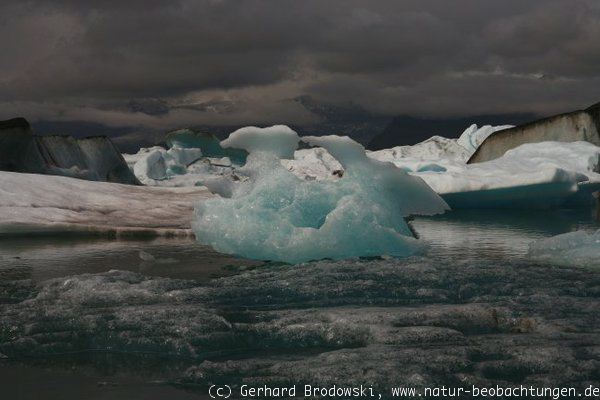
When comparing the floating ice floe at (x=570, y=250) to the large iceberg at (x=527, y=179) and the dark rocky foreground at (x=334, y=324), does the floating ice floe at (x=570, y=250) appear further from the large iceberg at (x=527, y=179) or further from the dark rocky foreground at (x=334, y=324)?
the large iceberg at (x=527, y=179)

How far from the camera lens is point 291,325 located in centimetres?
462

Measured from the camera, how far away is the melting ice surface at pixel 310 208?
7.97 metres

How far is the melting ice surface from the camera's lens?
7969 mm

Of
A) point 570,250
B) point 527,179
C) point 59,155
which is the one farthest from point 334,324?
point 59,155

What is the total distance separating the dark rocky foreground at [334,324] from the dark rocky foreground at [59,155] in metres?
12.9

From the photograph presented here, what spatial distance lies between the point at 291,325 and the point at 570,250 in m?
4.58

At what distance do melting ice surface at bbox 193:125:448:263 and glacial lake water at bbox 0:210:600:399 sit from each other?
49 centimetres

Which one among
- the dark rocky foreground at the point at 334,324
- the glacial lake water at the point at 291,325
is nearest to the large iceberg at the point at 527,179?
the glacial lake water at the point at 291,325

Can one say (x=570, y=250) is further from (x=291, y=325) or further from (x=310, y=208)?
(x=291, y=325)

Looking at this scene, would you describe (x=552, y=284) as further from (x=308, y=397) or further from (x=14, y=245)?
(x=14, y=245)

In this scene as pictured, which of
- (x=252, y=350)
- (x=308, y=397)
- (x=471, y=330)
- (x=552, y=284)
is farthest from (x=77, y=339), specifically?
(x=552, y=284)

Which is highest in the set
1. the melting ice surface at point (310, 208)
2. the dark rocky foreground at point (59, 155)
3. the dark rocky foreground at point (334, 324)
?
the dark rocky foreground at point (59, 155)

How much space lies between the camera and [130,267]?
754 centimetres

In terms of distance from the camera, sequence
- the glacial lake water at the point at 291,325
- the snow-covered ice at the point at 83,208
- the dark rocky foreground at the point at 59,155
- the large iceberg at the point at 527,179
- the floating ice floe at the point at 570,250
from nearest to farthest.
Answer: the glacial lake water at the point at 291,325 < the floating ice floe at the point at 570,250 < the snow-covered ice at the point at 83,208 < the large iceberg at the point at 527,179 < the dark rocky foreground at the point at 59,155
